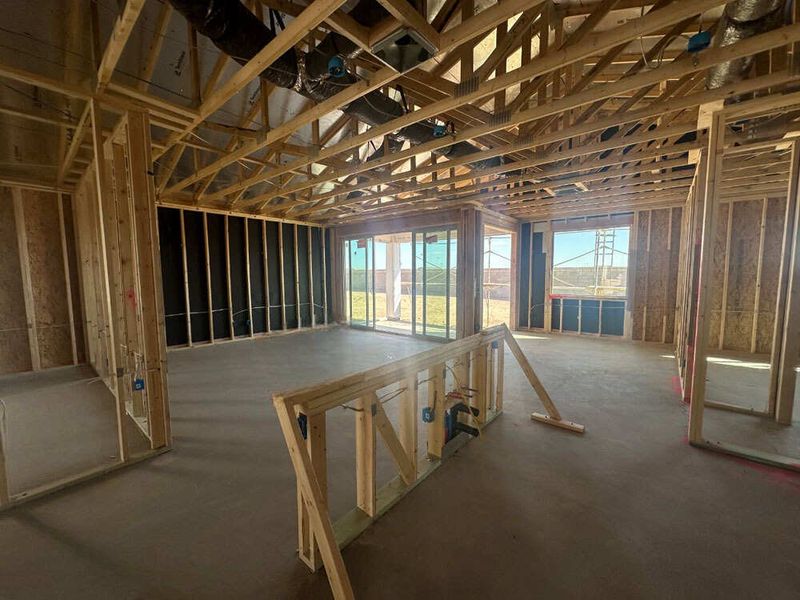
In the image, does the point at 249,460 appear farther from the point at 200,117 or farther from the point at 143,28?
the point at 143,28

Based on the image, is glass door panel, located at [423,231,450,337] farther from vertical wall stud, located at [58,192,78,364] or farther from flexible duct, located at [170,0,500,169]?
vertical wall stud, located at [58,192,78,364]

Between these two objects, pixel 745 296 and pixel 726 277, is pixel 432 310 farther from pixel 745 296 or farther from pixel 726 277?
pixel 745 296

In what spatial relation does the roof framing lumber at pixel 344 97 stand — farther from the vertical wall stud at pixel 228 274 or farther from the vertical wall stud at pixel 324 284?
the vertical wall stud at pixel 324 284

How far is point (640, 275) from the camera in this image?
Answer: 711 centimetres

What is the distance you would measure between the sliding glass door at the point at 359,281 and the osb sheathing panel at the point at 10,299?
6290mm

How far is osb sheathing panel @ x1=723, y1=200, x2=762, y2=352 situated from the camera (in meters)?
6.04

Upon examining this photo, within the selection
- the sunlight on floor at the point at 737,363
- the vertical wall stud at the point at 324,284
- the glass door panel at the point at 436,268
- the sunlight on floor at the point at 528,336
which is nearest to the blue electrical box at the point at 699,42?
the glass door panel at the point at 436,268

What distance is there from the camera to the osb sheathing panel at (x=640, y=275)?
705 centimetres

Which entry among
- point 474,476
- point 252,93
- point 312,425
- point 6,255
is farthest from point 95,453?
point 6,255

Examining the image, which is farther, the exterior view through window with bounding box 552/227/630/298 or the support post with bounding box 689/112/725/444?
the exterior view through window with bounding box 552/227/630/298

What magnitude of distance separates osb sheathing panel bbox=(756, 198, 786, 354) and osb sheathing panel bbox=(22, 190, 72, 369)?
40.6ft

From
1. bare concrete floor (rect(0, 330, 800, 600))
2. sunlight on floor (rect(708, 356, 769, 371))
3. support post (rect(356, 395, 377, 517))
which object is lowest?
sunlight on floor (rect(708, 356, 769, 371))

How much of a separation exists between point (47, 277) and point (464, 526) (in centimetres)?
712

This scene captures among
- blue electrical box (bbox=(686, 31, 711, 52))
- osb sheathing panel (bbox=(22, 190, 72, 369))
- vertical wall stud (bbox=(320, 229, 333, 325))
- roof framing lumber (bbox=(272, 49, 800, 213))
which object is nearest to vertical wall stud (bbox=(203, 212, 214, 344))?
osb sheathing panel (bbox=(22, 190, 72, 369))
